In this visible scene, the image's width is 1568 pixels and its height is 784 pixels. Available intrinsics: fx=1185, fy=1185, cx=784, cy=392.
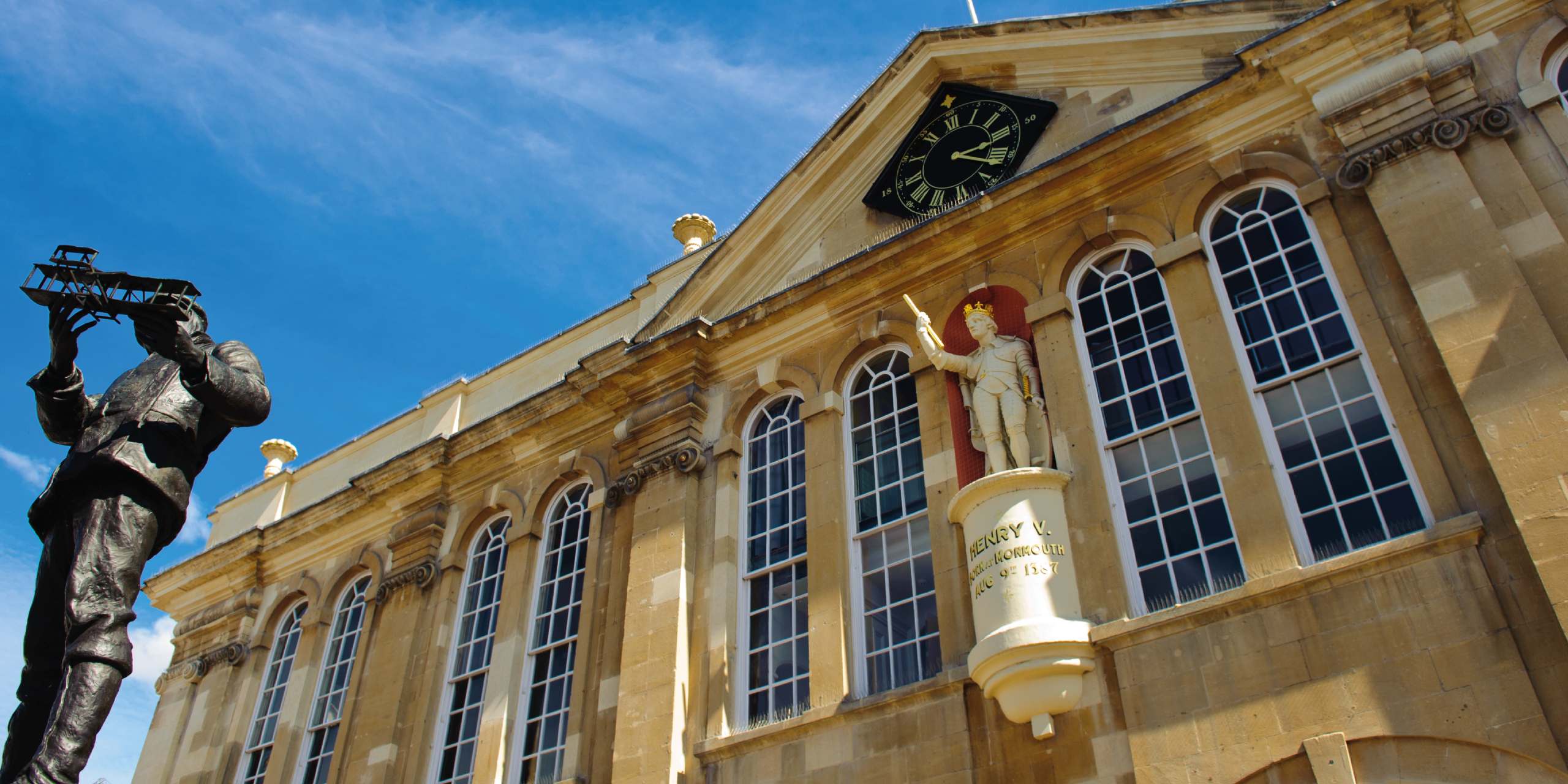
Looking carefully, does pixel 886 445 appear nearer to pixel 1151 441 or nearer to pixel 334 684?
pixel 1151 441

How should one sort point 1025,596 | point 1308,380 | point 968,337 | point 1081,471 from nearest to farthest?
point 1025,596 < point 1308,380 < point 1081,471 < point 968,337

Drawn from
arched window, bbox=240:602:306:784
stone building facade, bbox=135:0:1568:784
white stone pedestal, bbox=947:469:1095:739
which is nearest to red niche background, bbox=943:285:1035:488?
stone building facade, bbox=135:0:1568:784

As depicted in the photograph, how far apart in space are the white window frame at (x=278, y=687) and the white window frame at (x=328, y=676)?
0.42 m

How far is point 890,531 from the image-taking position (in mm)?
12930

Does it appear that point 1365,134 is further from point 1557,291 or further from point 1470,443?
point 1470,443

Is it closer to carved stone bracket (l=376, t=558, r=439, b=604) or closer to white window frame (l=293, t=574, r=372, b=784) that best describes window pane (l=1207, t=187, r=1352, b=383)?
carved stone bracket (l=376, t=558, r=439, b=604)

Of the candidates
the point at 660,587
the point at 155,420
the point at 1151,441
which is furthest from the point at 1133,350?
the point at 155,420

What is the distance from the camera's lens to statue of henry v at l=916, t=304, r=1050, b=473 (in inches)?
464

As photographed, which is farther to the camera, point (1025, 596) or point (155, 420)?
point (1025, 596)

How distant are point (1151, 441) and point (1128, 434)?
0.77ft

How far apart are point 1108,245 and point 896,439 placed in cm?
318

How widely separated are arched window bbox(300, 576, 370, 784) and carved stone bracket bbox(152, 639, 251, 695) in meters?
1.98

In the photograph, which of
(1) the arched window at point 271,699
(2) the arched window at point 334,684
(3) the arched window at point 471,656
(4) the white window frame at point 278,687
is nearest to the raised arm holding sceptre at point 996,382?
(3) the arched window at point 471,656

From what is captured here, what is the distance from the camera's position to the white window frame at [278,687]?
17969 millimetres
